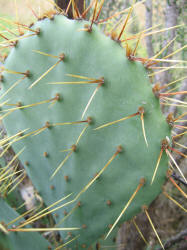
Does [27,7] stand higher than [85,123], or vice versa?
[27,7]

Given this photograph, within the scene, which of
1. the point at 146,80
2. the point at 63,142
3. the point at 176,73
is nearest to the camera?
the point at 146,80

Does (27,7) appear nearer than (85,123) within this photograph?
No

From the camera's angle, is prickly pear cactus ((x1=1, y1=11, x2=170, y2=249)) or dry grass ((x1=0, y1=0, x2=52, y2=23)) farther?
dry grass ((x1=0, y1=0, x2=52, y2=23))

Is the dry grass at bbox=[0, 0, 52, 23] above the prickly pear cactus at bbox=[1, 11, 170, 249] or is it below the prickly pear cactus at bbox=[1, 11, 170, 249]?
above

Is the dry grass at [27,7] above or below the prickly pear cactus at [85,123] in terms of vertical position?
above

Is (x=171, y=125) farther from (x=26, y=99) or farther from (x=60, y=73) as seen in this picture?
(x=26, y=99)

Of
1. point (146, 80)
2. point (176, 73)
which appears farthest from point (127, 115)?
point (176, 73)

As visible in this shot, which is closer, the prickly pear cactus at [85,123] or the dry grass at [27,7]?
the prickly pear cactus at [85,123]

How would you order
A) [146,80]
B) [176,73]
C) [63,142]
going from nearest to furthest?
1. [146,80]
2. [63,142]
3. [176,73]
